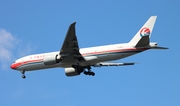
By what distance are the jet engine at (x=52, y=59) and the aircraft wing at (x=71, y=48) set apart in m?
0.57

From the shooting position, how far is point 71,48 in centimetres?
3553

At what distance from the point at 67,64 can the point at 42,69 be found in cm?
375

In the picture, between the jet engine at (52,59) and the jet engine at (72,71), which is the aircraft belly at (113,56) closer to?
the jet engine at (52,59)

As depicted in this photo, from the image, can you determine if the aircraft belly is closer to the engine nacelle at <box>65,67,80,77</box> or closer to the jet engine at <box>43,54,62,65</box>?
the jet engine at <box>43,54,62,65</box>

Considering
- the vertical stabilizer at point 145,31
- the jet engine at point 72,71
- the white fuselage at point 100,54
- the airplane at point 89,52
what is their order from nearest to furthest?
the airplane at point 89,52 < the white fuselage at point 100,54 < the vertical stabilizer at point 145,31 < the jet engine at point 72,71

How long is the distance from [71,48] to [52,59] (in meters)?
2.57

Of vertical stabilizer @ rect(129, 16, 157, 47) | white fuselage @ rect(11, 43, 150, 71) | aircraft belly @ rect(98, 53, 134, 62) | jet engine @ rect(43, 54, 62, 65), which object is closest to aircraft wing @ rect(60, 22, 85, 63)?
jet engine @ rect(43, 54, 62, 65)

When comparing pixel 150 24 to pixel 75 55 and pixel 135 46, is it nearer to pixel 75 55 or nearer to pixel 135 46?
pixel 135 46

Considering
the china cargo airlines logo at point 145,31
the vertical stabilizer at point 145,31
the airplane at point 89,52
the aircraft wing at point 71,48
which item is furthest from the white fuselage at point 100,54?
the china cargo airlines logo at point 145,31

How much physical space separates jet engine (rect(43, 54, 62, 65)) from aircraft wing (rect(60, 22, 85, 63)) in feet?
1.86

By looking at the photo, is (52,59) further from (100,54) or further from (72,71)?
(72,71)

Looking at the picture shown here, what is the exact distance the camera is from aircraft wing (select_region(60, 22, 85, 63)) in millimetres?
33188

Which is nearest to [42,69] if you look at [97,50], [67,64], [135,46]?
[67,64]

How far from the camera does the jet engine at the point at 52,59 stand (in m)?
36.3
